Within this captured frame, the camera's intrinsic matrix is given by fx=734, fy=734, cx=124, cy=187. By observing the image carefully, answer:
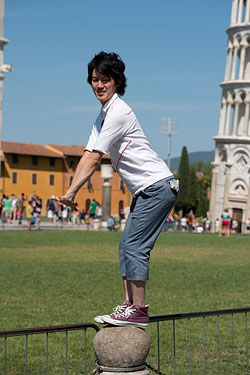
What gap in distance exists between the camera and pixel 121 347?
4.93m

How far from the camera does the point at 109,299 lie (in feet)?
52.3

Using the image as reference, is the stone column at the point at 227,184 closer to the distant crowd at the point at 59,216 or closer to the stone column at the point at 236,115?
the stone column at the point at 236,115

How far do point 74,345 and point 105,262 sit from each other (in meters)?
12.0

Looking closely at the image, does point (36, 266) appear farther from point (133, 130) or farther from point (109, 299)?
point (133, 130)

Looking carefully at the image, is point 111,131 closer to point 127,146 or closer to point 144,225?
point 127,146

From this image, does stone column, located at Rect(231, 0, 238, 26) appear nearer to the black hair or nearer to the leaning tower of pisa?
the leaning tower of pisa

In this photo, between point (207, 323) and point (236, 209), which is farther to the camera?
point (236, 209)

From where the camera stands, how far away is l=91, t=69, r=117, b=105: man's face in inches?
201

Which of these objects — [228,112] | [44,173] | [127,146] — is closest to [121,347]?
[127,146]

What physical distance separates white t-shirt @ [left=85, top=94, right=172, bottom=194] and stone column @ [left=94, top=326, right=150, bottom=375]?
3.21 feet

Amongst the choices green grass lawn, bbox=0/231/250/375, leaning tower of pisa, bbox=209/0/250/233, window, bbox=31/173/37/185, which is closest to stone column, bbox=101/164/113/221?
green grass lawn, bbox=0/231/250/375

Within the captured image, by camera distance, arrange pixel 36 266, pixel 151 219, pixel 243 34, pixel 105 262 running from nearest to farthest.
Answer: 1. pixel 151 219
2. pixel 36 266
3. pixel 105 262
4. pixel 243 34

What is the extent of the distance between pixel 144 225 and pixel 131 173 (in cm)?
38

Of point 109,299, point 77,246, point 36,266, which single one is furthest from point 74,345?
point 77,246
